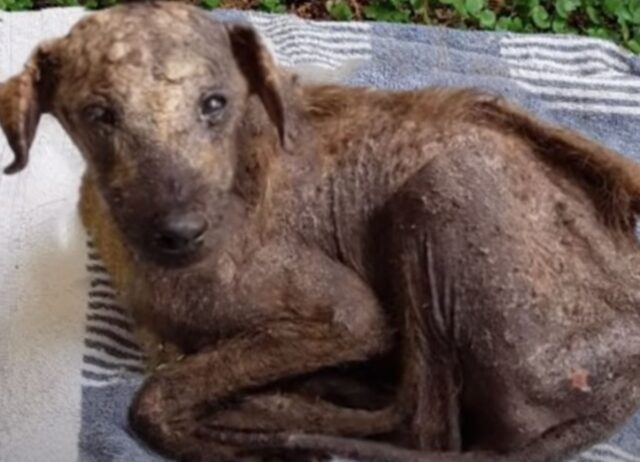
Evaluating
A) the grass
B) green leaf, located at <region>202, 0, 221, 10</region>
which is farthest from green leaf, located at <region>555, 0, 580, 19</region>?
green leaf, located at <region>202, 0, 221, 10</region>

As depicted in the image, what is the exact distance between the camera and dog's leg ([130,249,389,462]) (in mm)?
1932

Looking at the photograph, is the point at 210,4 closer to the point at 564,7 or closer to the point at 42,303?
the point at 564,7

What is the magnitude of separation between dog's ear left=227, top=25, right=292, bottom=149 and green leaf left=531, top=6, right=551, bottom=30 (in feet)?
3.86

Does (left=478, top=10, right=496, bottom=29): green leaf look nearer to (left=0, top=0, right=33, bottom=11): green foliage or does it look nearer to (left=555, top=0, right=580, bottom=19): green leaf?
(left=555, top=0, right=580, bottom=19): green leaf

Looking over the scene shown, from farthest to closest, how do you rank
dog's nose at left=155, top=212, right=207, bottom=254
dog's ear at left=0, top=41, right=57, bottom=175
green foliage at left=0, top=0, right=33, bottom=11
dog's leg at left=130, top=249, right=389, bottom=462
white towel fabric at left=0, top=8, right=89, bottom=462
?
green foliage at left=0, top=0, right=33, bottom=11
white towel fabric at left=0, top=8, right=89, bottom=462
dog's leg at left=130, top=249, right=389, bottom=462
dog's ear at left=0, top=41, right=57, bottom=175
dog's nose at left=155, top=212, right=207, bottom=254

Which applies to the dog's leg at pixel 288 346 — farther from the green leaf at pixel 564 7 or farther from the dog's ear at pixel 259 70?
the green leaf at pixel 564 7

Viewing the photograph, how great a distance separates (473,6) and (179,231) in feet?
4.46

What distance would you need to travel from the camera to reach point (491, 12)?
2955 millimetres

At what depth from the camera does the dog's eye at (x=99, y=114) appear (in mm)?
1739

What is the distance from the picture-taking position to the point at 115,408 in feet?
7.27

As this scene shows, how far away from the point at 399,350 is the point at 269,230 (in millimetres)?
195

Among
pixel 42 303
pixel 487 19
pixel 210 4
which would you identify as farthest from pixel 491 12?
pixel 42 303

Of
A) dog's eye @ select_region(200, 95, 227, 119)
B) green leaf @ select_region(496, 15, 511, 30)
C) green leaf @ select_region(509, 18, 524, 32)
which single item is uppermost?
dog's eye @ select_region(200, 95, 227, 119)

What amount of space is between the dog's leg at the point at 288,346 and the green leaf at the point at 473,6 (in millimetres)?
1103
